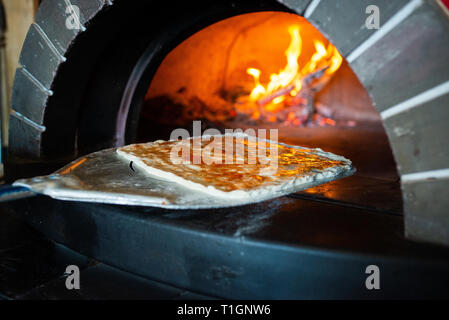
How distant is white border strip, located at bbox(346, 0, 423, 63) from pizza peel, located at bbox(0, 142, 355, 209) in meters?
0.52

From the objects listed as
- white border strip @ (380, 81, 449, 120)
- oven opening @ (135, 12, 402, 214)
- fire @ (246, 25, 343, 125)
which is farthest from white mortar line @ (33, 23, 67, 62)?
fire @ (246, 25, 343, 125)

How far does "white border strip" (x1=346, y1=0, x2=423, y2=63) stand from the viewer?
1.14 metres

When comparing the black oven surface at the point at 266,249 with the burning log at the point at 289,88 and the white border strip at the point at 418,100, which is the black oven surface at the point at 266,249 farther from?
the burning log at the point at 289,88

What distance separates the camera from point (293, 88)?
12.4 ft

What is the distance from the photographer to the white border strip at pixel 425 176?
44.3 inches

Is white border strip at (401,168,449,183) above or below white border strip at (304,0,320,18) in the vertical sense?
below

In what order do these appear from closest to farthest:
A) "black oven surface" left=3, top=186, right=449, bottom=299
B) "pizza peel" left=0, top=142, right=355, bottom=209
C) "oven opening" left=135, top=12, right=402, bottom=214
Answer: "black oven surface" left=3, top=186, right=449, bottom=299 → "pizza peel" left=0, top=142, right=355, bottom=209 → "oven opening" left=135, top=12, right=402, bottom=214

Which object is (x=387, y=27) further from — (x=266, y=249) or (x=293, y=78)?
(x=293, y=78)

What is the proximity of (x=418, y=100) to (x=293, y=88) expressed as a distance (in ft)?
8.74

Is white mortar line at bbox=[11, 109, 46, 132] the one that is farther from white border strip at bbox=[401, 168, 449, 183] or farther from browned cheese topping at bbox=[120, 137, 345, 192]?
white border strip at bbox=[401, 168, 449, 183]

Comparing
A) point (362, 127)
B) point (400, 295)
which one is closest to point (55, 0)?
point (400, 295)

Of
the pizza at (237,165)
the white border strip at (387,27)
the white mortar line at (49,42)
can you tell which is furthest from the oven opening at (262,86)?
the white border strip at (387,27)

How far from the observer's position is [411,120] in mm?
1163

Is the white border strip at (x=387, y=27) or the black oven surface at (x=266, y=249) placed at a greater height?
the white border strip at (x=387, y=27)
